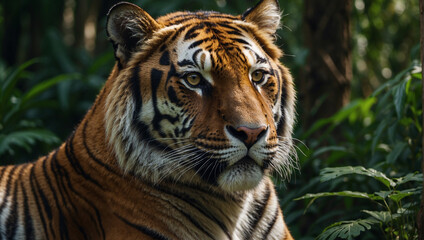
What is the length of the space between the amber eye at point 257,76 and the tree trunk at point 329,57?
7.01 feet

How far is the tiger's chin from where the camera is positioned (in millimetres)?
2463

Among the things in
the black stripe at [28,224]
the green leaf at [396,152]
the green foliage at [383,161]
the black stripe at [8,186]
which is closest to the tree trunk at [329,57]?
the green foliage at [383,161]

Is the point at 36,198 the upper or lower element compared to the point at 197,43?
lower

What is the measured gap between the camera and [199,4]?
6941 mm

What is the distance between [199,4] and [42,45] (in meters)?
2.49

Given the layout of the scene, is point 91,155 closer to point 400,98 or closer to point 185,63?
point 185,63

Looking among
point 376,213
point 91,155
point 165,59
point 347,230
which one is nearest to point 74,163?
point 91,155

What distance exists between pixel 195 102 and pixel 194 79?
11 centimetres

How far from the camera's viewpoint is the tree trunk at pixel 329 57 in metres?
4.80

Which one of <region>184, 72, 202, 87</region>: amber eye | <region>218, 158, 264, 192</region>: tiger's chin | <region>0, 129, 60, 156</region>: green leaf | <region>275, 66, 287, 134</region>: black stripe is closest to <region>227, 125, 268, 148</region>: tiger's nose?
<region>218, 158, 264, 192</region>: tiger's chin

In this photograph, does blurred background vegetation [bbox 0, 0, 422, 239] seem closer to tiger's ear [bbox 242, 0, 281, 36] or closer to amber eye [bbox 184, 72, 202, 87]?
tiger's ear [bbox 242, 0, 281, 36]

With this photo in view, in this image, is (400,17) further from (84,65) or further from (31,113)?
(31,113)

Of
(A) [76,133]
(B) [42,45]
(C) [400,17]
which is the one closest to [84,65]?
(B) [42,45]

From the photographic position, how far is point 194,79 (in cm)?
262
